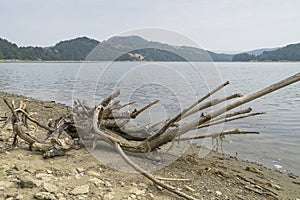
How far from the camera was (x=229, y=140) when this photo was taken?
1041cm

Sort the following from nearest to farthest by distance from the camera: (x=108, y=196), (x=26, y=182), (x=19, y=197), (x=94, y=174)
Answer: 1. (x=19, y=197)
2. (x=26, y=182)
3. (x=108, y=196)
4. (x=94, y=174)

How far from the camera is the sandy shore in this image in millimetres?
3908

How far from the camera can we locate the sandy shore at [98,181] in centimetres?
391

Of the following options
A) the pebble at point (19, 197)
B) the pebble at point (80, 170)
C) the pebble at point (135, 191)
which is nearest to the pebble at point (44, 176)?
the pebble at point (80, 170)

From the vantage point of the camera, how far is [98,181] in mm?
4406

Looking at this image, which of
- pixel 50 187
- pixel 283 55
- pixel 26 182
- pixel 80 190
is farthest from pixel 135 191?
pixel 283 55

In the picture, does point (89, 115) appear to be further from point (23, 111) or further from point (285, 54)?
point (285, 54)

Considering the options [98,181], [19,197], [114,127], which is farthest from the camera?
[114,127]

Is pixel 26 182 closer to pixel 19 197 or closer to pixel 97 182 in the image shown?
pixel 19 197

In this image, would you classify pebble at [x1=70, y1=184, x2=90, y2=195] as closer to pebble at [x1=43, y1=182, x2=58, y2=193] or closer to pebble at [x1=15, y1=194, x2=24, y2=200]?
pebble at [x1=43, y1=182, x2=58, y2=193]

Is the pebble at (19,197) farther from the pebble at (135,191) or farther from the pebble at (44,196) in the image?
the pebble at (135,191)

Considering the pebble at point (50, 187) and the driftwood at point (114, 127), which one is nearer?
the pebble at point (50, 187)

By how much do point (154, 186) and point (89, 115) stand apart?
Result: 2.49m

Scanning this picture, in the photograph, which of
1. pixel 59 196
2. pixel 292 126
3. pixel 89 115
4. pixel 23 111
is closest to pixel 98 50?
pixel 89 115
